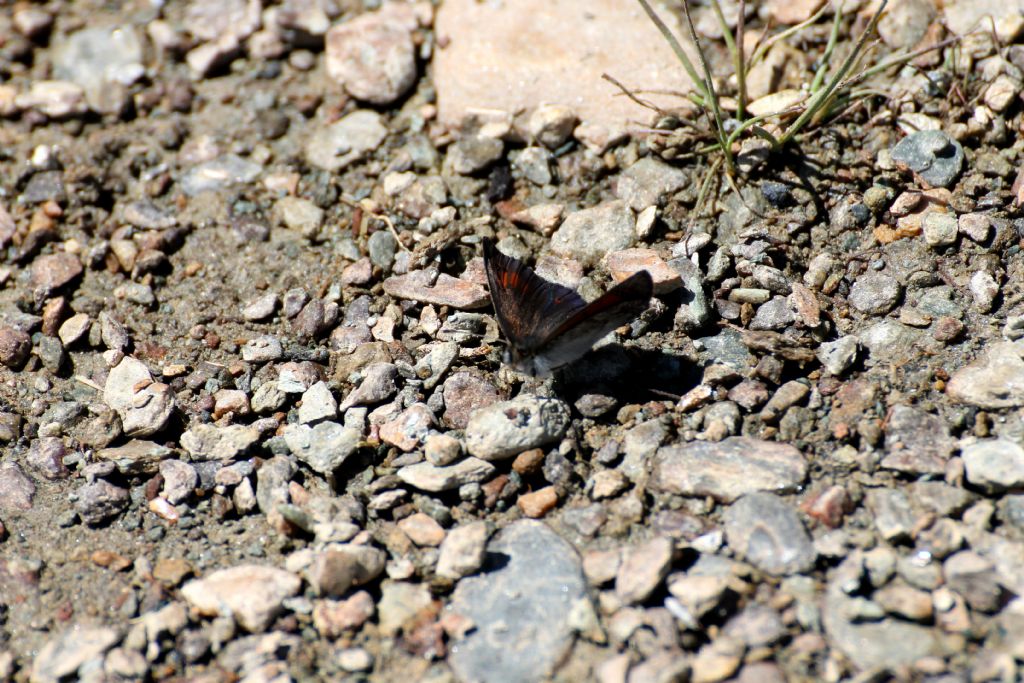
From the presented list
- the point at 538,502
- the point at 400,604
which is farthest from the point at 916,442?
the point at 400,604

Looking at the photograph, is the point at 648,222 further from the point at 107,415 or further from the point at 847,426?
the point at 107,415

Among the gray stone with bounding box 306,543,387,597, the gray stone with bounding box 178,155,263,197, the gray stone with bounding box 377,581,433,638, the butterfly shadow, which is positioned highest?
the gray stone with bounding box 178,155,263,197

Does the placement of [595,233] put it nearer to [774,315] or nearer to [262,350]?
[774,315]

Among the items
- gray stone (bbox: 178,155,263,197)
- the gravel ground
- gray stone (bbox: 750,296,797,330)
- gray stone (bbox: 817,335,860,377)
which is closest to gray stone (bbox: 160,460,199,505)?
the gravel ground

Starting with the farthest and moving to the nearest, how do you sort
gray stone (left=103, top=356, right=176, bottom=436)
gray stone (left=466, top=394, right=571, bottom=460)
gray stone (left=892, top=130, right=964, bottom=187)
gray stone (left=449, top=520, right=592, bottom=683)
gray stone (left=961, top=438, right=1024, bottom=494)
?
gray stone (left=892, top=130, right=964, bottom=187)
gray stone (left=103, top=356, right=176, bottom=436)
gray stone (left=466, top=394, right=571, bottom=460)
gray stone (left=961, top=438, right=1024, bottom=494)
gray stone (left=449, top=520, right=592, bottom=683)

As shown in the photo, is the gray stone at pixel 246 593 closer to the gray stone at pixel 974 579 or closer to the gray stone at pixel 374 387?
the gray stone at pixel 374 387

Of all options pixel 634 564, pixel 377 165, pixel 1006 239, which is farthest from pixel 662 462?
pixel 377 165

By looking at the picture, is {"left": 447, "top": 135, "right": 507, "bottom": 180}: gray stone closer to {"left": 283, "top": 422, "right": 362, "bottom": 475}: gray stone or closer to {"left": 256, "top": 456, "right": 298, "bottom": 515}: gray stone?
{"left": 283, "top": 422, "right": 362, "bottom": 475}: gray stone
